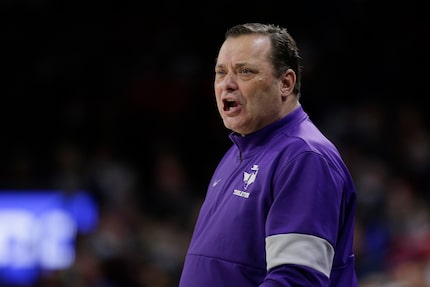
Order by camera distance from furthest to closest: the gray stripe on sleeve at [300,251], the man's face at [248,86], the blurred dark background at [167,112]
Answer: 1. the blurred dark background at [167,112]
2. the man's face at [248,86]
3. the gray stripe on sleeve at [300,251]

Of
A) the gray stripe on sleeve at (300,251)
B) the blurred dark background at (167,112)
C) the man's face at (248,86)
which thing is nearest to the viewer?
the gray stripe on sleeve at (300,251)

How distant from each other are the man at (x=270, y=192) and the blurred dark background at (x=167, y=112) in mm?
3590

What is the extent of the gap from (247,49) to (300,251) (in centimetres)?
70

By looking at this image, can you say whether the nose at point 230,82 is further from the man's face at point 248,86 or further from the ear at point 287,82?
the ear at point 287,82

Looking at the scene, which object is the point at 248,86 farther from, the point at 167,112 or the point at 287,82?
the point at 167,112

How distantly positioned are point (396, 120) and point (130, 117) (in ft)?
9.86

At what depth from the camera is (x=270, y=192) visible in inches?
103

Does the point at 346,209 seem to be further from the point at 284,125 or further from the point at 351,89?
the point at 351,89

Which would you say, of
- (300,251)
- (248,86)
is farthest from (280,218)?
(248,86)

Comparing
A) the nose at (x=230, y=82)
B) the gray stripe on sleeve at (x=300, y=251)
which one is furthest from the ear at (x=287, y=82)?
the gray stripe on sleeve at (x=300, y=251)

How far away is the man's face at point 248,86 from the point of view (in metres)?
2.76

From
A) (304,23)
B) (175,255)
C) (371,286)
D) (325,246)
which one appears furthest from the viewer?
(304,23)

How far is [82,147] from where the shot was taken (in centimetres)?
952

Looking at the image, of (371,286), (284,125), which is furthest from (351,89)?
(284,125)
